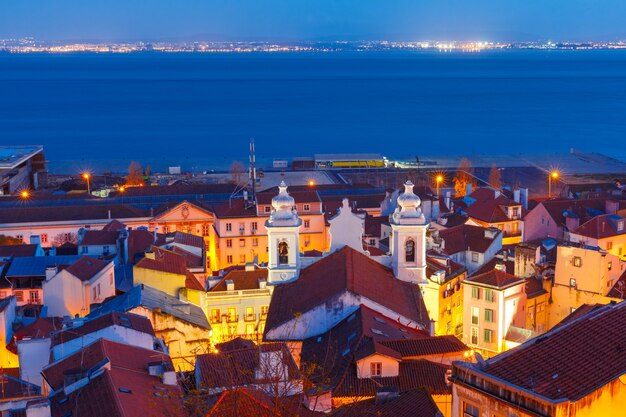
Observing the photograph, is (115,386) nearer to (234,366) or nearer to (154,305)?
(234,366)

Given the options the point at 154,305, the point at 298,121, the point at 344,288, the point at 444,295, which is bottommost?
the point at 444,295

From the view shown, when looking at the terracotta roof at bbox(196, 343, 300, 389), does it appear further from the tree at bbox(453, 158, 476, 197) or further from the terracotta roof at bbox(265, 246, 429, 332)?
the tree at bbox(453, 158, 476, 197)

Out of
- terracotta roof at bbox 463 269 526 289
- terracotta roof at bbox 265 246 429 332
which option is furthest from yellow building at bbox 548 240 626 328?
terracotta roof at bbox 265 246 429 332

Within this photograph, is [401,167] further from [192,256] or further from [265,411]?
[265,411]

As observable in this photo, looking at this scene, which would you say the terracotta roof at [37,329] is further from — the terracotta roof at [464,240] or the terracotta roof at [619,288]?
the terracotta roof at [619,288]

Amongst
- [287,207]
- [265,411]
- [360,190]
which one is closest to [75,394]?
[265,411]

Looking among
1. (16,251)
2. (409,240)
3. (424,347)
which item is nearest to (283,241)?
(409,240)

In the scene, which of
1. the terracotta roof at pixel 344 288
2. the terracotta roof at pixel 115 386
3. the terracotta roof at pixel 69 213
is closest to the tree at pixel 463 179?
the terracotta roof at pixel 69 213
